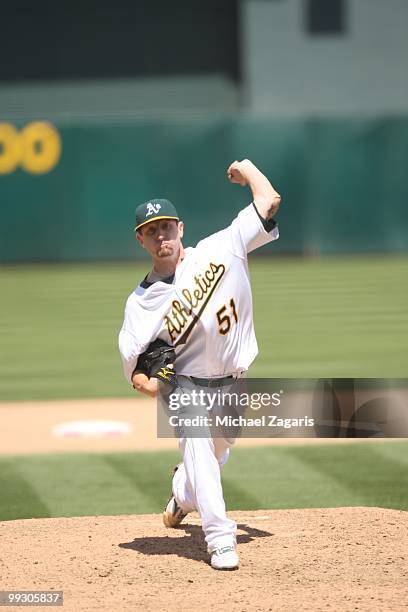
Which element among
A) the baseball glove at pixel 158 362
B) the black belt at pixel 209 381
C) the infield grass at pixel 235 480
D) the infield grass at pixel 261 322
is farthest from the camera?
the infield grass at pixel 261 322

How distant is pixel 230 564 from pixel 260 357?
8533mm

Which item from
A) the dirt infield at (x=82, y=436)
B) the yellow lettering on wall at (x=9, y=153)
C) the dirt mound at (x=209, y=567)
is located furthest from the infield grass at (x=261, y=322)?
the dirt mound at (x=209, y=567)

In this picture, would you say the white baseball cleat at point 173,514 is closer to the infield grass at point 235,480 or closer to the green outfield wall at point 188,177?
the infield grass at point 235,480

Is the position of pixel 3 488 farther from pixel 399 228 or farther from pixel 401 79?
pixel 401 79

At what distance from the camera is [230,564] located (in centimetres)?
598

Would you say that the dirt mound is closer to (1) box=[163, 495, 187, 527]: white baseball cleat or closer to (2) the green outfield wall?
(1) box=[163, 495, 187, 527]: white baseball cleat

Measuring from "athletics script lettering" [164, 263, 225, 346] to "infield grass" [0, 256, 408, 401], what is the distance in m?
6.38

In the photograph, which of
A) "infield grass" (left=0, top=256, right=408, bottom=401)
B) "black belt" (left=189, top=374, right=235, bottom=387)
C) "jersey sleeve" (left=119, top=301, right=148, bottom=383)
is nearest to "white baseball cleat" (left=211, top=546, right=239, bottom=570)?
"black belt" (left=189, top=374, right=235, bottom=387)

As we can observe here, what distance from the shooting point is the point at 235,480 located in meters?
8.70

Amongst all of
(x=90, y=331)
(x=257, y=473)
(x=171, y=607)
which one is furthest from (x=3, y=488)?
(x=90, y=331)

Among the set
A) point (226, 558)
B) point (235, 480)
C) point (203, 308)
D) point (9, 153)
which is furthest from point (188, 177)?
point (226, 558)

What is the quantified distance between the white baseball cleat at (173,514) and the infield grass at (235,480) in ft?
2.55

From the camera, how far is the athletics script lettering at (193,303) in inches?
235

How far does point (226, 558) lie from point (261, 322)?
11563 millimetres
